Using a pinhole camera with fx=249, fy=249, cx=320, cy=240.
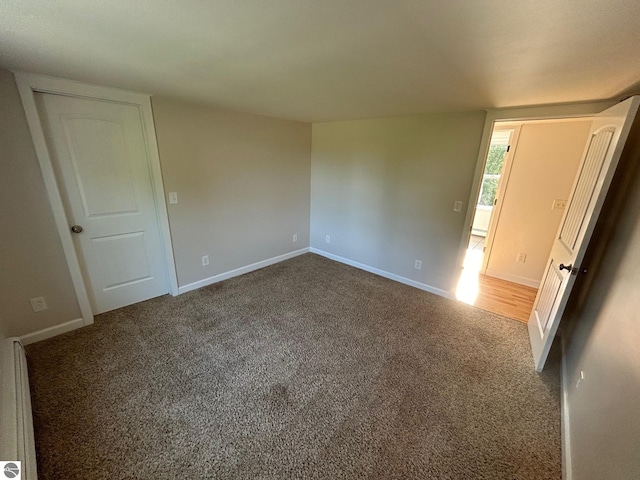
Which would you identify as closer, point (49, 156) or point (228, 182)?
point (49, 156)

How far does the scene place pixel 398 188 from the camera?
3258 millimetres

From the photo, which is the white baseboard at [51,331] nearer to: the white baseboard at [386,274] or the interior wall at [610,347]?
the white baseboard at [386,274]

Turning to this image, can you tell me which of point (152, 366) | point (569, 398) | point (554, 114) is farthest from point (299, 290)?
point (554, 114)

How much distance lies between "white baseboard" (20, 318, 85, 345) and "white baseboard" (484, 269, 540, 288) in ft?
16.5

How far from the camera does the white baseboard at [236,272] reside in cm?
306

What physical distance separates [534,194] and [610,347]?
103 inches

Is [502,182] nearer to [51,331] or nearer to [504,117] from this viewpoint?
[504,117]

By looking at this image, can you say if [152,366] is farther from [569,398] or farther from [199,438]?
[569,398]

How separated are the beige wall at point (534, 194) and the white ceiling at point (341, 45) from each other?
128 cm

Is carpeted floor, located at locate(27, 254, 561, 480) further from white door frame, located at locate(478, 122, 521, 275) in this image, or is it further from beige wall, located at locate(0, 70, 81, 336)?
white door frame, located at locate(478, 122, 521, 275)

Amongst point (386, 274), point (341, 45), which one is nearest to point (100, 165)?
point (341, 45)

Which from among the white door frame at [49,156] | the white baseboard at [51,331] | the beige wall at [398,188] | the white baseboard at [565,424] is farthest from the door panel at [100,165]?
the white baseboard at [565,424]

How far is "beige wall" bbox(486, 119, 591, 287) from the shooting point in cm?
294

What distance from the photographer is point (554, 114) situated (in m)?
2.17
